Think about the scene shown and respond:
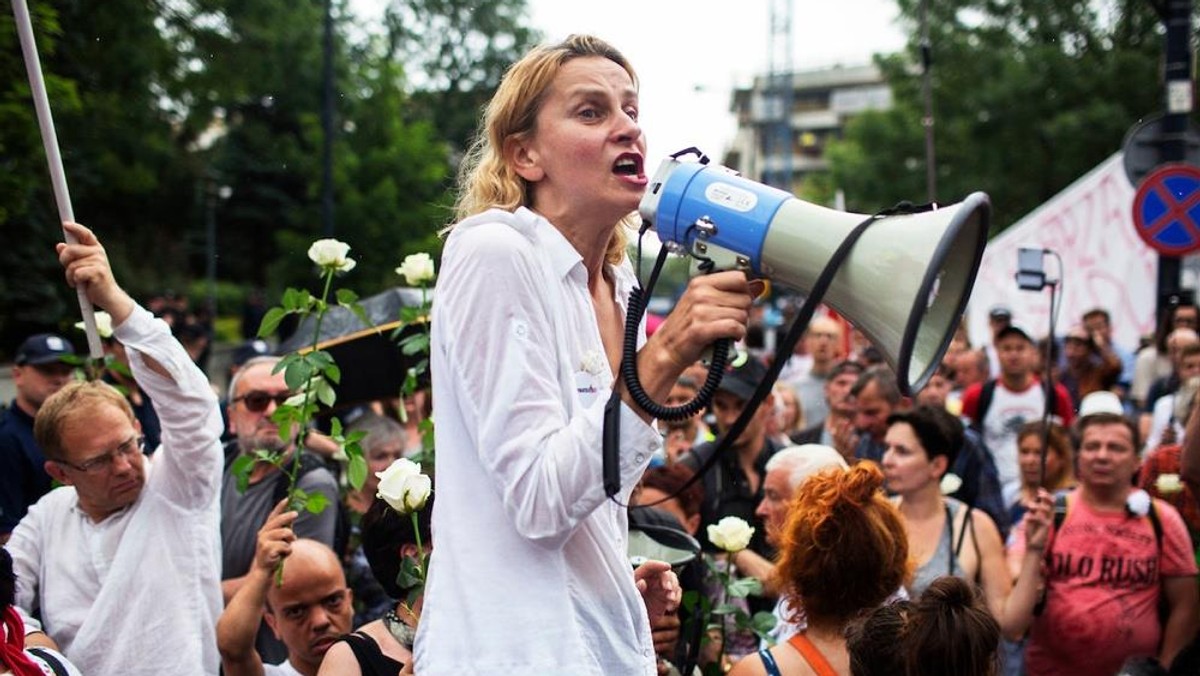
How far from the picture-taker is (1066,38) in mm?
29891

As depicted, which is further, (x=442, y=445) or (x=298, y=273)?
(x=298, y=273)

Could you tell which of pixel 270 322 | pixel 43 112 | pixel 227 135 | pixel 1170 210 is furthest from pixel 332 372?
pixel 227 135

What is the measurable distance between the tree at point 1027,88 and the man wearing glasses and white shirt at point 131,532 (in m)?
25.8

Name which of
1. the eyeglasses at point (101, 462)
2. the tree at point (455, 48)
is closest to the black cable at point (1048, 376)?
the eyeglasses at point (101, 462)

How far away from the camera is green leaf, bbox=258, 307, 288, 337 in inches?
145

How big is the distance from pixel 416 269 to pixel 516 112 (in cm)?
173

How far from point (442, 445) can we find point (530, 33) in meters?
51.9

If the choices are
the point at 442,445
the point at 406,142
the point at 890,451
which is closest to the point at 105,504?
the point at 442,445

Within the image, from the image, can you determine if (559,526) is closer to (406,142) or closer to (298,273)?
(298,273)

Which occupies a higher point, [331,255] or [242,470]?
[331,255]

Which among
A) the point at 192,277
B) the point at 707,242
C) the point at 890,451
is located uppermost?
the point at 707,242

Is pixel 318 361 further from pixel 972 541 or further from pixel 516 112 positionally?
pixel 972 541

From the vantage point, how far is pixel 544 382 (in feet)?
6.80

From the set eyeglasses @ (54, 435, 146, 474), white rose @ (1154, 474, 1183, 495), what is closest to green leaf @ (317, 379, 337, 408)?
eyeglasses @ (54, 435, 146, 474)
